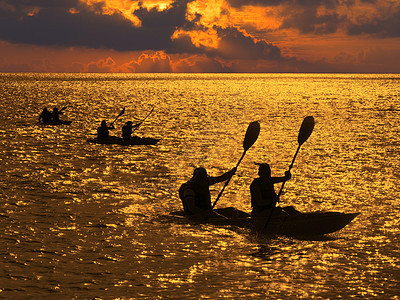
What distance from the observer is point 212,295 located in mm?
11781

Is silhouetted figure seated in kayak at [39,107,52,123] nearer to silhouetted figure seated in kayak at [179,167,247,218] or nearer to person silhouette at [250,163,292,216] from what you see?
silhouetted figure seated in kayak at [179,167,247,218]

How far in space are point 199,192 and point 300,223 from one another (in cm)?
298

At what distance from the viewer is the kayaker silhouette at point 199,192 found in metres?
16.3

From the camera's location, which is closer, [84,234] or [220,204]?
[84,234]

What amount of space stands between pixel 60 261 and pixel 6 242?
219 centimetres

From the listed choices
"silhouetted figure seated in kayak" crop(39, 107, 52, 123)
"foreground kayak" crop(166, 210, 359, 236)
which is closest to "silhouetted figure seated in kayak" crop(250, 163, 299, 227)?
"foreground kayak" crop(166, 210, 359, 236)

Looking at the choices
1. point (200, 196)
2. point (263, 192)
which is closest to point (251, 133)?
point (200, 196)

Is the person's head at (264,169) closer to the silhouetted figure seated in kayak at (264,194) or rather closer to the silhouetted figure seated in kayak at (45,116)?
the silhouetted figure seated in kayak at (264,194)

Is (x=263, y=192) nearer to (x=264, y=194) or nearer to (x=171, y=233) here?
(x=264, y=194)

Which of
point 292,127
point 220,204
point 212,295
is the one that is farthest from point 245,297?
point 292,127

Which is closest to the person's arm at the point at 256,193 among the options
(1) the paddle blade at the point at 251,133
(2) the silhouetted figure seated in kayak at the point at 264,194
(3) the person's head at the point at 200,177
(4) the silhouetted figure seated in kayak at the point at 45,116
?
(2) the silhouetted figure seated in kayak at the point at 264,194

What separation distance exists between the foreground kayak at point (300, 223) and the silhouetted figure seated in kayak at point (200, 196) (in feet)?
1.73

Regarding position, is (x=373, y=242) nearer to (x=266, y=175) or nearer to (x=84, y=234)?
(x=266, y=175)

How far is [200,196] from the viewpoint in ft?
54.9
